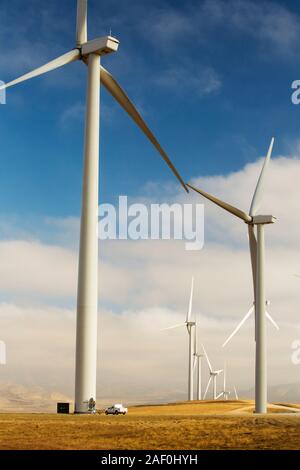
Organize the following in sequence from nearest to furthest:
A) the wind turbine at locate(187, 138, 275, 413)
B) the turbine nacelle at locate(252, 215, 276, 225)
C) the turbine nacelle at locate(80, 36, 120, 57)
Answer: the turbine nacelle at locate(80, 36, 120, 57) < the wind turbine at locate(187, 138, 275, 413) < the turbine nacelle at locate(252, 215, 276, 225)

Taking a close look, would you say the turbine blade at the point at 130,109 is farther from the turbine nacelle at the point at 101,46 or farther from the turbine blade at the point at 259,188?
the turbine blade at the point at 259,188

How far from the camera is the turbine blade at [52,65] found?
6126 cm

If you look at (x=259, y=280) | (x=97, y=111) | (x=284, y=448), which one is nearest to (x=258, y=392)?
(x=259, y=280)

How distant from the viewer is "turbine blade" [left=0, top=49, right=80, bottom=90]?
61.3 m

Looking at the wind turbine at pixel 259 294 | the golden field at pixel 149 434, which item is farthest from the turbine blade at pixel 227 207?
the golden field at pixel 149 434

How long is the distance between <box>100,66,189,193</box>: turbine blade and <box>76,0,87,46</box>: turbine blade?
407 centimetres

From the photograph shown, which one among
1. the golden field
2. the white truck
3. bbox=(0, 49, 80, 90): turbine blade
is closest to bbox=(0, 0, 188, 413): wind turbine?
bbox=(0, 49, 80, 90): turbine blade

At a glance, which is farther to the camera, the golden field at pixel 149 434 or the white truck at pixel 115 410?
the white truck at pixel 115 410

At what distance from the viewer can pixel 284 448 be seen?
40062 millimetres

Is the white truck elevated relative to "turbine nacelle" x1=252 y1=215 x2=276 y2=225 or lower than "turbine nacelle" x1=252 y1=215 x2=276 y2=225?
lower

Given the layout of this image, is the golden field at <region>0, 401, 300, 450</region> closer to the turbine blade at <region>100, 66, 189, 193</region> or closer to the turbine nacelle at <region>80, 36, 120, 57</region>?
the turbine blade at <region>100, 66, 189, 193</region>

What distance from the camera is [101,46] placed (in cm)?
6662

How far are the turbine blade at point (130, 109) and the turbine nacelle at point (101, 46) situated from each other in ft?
5.50
